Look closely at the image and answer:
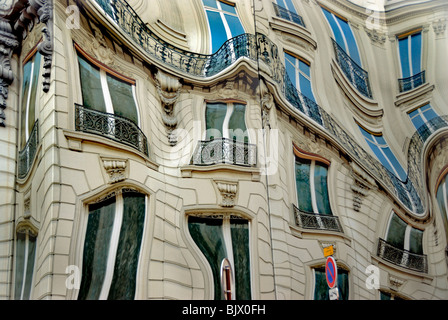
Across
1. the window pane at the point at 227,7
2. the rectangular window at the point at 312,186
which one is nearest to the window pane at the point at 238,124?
the rectangular window at the point at 312,186

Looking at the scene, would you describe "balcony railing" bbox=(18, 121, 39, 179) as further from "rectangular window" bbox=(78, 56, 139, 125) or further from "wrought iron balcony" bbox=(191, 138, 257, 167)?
"wrought iron balcony" bbox=(191, 138, 257, 167)

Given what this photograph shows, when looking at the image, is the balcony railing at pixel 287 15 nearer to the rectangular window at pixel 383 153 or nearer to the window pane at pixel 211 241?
the rectangular window at pixel 383 153

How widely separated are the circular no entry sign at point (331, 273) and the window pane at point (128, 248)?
1.35 metres

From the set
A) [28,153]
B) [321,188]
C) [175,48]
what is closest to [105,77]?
[175,48]

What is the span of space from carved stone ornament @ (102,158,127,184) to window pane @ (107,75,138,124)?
39 centimetres

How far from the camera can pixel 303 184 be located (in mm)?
4879

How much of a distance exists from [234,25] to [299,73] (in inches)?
25.8

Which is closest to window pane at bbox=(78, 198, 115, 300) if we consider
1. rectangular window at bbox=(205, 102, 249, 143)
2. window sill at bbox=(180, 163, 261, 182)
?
window sill at bbox=(180, 163, 261, 182)

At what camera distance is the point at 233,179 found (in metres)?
4.71

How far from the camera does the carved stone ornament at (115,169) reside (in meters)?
4.33

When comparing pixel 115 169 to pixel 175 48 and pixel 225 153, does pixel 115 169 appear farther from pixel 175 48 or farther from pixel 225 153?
pixel 175 48

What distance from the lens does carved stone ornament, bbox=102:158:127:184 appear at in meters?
4.33

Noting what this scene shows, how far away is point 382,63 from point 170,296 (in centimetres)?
267
